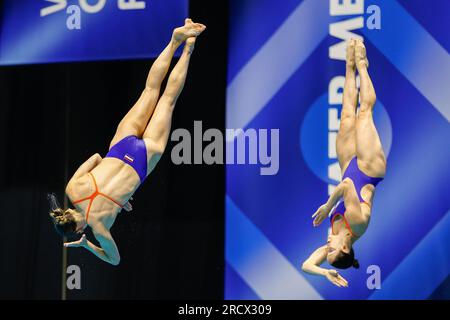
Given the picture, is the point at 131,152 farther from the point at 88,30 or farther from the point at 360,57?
the point at 88,30

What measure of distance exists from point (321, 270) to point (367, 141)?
1.32 meters

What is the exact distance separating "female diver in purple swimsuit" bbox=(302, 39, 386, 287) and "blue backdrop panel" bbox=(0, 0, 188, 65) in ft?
8.33

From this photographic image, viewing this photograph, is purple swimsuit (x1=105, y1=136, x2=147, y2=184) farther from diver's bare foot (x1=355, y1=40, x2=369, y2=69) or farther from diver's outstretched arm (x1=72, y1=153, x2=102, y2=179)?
diver's bare foot (x1=355, y1=40, x2=369, y2=69)

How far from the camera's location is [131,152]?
758cm

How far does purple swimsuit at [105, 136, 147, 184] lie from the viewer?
7.58 m

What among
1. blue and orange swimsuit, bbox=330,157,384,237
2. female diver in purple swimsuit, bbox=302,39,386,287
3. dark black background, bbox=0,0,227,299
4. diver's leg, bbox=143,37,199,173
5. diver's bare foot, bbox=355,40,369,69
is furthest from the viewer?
dark black background, bbox=0,0,227,299

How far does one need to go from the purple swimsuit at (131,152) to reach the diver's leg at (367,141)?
6.59 feet

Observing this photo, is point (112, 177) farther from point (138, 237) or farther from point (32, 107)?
point (32, 107)

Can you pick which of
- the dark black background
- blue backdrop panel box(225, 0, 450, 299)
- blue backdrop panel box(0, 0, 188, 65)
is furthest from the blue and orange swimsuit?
blue backdrop panel box(0, 0, 188, 65)

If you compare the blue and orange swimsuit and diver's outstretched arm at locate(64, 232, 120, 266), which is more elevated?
the blue and orange swimsuit

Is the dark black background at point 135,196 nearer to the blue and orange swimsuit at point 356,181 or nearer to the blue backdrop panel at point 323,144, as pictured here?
the blue backdrop panel at point 323,144

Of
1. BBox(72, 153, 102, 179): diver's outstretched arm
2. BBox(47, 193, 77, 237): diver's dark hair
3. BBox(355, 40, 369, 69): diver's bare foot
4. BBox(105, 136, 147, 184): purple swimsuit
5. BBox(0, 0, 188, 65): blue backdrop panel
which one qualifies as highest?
BBox(0, 0, 188, 65): blue backdrop panel

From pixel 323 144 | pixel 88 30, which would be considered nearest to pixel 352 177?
pixel 323 144
